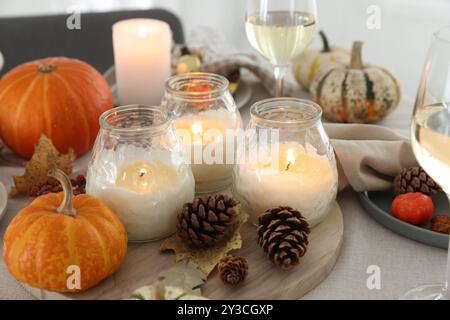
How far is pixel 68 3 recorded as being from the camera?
2834mm

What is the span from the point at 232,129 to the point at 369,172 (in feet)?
0.72

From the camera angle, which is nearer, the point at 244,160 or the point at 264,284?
the point at 264,284

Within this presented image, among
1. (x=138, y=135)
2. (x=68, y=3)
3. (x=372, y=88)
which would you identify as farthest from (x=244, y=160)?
(x=68, y=3)

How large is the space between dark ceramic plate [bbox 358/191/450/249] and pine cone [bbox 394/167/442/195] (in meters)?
0.02

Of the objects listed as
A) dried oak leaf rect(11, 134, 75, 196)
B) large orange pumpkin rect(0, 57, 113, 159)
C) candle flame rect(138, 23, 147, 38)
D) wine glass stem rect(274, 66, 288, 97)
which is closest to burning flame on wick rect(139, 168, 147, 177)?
dried oak leaf rect(11, 134, 75, 196)

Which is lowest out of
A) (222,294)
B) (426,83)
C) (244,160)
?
(222,294)

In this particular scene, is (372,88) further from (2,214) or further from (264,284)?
(2,214)

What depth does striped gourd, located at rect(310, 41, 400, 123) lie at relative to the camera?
1.25 meters

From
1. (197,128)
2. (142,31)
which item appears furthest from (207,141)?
(142,31)

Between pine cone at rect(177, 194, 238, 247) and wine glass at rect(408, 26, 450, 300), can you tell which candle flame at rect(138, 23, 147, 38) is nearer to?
pine cone at rect(177, 194, 238, 247)

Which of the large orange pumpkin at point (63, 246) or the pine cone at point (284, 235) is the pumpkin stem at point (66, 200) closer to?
the large orange pumpkin at point (63, 246)

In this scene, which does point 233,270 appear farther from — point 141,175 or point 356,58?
point 356,58

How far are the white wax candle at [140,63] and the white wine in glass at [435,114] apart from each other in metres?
0.77

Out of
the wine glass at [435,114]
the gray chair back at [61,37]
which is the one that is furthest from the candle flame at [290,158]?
the gray chair back at [61,37]
